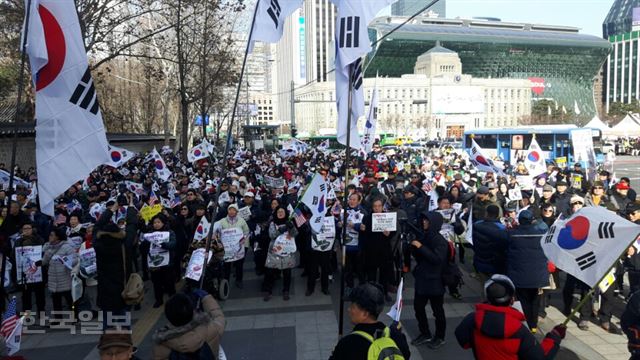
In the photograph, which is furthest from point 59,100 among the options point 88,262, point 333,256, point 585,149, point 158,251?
point 585,149

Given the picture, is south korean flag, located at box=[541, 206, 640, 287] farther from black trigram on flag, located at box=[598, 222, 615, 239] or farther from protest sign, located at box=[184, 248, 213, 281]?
protest sign, located at box=[184, 248, 213, 281]

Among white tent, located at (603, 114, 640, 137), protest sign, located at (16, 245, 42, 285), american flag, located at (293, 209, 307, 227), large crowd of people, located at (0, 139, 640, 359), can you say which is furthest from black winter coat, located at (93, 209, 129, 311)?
white tent, located at (603, 114, 640, 137)

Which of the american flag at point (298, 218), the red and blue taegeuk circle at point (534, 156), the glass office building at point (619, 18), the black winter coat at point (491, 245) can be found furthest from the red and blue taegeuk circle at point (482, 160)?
the glass office building at point (619, 18)

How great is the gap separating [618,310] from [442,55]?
363 feet

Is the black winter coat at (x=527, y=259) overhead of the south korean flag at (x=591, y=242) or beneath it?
beneath

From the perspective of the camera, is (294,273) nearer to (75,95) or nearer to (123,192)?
(123,192)

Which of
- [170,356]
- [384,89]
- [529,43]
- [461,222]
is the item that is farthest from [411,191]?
[529,43]

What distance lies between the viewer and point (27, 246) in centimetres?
698

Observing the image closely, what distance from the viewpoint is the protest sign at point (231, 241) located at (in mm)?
7751

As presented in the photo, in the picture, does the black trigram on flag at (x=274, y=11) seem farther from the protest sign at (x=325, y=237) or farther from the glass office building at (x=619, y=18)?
the glass office building at (x=619, y=18)

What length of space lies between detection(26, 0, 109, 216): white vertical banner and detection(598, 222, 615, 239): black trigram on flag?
4145 mm

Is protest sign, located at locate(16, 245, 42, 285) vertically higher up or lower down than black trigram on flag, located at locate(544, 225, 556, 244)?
lower down

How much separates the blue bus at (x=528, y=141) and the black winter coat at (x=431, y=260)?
21.6 meters

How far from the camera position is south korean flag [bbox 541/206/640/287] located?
3674 millimetres
